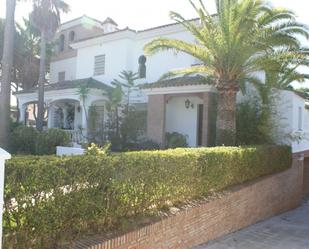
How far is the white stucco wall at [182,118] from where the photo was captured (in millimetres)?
18297

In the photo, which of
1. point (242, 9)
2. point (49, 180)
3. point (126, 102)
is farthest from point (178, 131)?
point (49, 180)

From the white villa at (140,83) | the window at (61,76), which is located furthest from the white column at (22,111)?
the window at (61,76)

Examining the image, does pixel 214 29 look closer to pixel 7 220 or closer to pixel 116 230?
pixel 116 230

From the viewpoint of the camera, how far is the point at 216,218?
920 cm

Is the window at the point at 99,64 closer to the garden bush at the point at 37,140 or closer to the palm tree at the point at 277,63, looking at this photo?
the garden bush at the point at 37,140

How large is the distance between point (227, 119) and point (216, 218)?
5367 millimetres

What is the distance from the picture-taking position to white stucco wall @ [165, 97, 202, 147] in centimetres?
1830

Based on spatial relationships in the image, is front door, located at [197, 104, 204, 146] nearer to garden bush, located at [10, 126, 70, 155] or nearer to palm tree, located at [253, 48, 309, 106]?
palm tree, located at [253, 48, 309, 106]

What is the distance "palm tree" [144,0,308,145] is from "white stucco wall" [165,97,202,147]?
4.39m

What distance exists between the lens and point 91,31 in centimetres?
2961

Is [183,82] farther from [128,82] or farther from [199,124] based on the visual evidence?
[128,82]

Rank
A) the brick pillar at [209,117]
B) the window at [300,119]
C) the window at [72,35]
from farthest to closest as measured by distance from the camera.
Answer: the window at [72,35] < the window at [300,119] < the brick pillar at [209,117]

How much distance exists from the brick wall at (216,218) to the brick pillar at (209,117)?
11.4ft

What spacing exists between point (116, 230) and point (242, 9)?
9.09 meters
